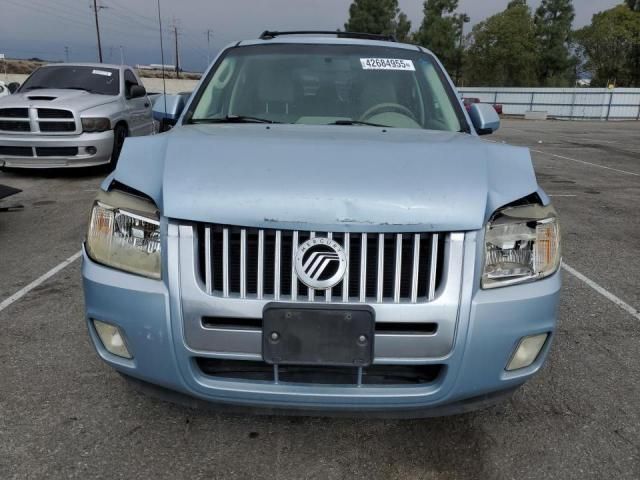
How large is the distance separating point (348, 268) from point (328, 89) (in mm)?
1685

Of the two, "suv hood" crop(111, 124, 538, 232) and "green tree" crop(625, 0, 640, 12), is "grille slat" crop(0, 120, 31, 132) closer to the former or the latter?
"suv hood" crop(111, 124, 538, 232)

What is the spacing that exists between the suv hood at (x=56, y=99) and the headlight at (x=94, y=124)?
0.20 meters

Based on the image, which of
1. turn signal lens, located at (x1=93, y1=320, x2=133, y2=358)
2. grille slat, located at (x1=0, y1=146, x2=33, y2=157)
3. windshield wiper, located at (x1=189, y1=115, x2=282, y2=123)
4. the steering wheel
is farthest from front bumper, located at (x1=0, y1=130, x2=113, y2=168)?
turn signal lens, located at (x1=93, y1=320, x2=133, y2=358)

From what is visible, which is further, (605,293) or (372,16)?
(372,16)

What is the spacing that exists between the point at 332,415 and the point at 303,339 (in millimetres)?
352

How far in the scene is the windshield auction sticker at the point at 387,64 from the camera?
134 inches

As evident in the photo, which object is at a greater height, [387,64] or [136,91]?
[387,64]

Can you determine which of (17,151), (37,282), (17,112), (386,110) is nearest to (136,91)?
(17,112)

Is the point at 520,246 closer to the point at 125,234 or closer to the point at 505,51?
the point at 125,234

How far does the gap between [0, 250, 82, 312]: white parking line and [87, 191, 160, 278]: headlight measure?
1.98 meters

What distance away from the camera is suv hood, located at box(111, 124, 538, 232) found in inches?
73.9

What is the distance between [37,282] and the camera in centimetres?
418

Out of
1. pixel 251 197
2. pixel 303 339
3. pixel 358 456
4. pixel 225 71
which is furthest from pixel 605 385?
pixel 225 71

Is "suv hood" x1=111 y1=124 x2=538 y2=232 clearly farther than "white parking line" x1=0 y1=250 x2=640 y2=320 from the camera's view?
No
